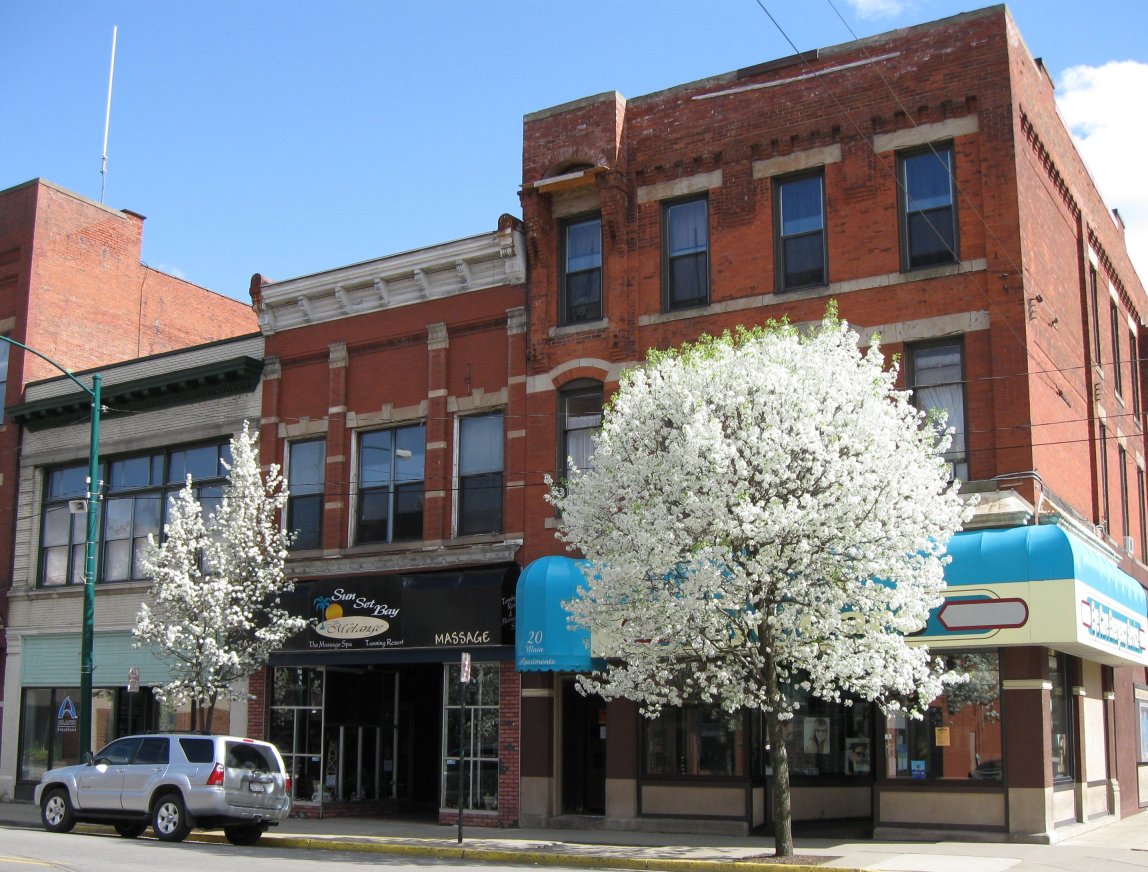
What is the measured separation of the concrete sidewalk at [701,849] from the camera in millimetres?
16016

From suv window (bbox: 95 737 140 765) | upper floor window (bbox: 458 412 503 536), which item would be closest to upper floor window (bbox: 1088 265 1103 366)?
upper floor window (bbox: 458 412 503 536)

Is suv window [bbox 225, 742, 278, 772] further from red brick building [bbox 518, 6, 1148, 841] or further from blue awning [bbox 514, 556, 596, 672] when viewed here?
red brick building [bbox 518, 6, 1148, 841]

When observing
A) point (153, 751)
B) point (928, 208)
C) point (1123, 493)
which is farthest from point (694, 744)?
point (1123, 493)

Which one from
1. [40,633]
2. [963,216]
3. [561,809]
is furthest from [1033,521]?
[40,633]

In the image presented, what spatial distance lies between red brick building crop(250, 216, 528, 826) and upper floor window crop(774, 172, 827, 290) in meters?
5.33

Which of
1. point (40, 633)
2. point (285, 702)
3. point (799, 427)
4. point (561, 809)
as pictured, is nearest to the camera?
point (799, 427)

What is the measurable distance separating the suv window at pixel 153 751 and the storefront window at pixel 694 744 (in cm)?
788

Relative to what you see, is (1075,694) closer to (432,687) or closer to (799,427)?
(799,427)

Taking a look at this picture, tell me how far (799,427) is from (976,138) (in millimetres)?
7344

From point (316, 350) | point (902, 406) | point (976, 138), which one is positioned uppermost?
point (976, 138)

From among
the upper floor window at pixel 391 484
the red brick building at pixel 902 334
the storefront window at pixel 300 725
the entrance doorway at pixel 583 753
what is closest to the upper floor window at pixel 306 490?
the upper floor window at pixel 391 484

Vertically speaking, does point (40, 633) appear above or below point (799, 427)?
below

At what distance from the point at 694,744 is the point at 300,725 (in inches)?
358

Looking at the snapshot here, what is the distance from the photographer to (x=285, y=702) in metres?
26.5
